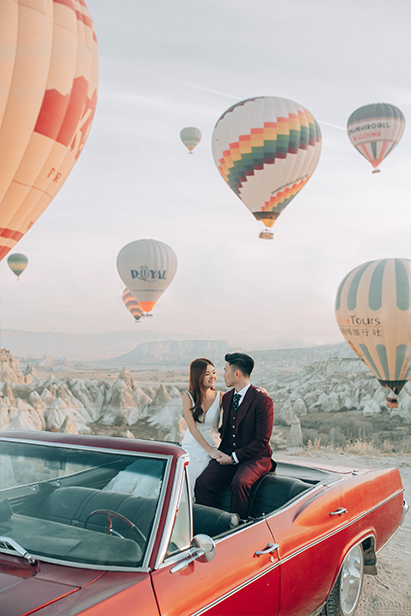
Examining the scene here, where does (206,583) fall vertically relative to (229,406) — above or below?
below

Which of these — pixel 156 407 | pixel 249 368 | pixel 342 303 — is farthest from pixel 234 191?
pixel 249 368

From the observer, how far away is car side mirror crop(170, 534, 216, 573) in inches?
93.4

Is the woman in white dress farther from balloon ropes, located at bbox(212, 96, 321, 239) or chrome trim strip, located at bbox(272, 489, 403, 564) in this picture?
balloon ropes, located at bbox(212, 96, 321, 239)

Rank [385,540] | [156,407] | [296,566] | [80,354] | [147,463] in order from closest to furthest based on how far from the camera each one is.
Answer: [147,463] < [296,566] < [385,540] < [156,407] < [80,354]

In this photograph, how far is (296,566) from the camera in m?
3.06

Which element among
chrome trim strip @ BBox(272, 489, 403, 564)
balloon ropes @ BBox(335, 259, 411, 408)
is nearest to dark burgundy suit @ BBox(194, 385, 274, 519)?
chrome trim strip @ BBox(272, 489, 403, 564)

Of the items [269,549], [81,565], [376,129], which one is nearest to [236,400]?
[269,549]

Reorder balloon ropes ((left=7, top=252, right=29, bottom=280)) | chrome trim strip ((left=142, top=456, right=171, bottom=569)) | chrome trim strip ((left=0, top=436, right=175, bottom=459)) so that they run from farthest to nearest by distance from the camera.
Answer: balloon ropes ((left=7, top=252, right=29, bottom=280))
chrome trim strip ((left=0, top=436, right=175, bottom=459))
chrome trim strip ((left=142, top=456, right=171, bottom=569))

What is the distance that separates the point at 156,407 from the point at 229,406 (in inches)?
677

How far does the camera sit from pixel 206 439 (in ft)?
14.3

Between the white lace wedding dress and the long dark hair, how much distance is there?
0.20ft

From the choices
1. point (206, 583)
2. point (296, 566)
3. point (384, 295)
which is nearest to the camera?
point (206, 583)

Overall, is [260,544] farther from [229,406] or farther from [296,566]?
[229,406]

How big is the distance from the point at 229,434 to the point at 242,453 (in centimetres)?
30
